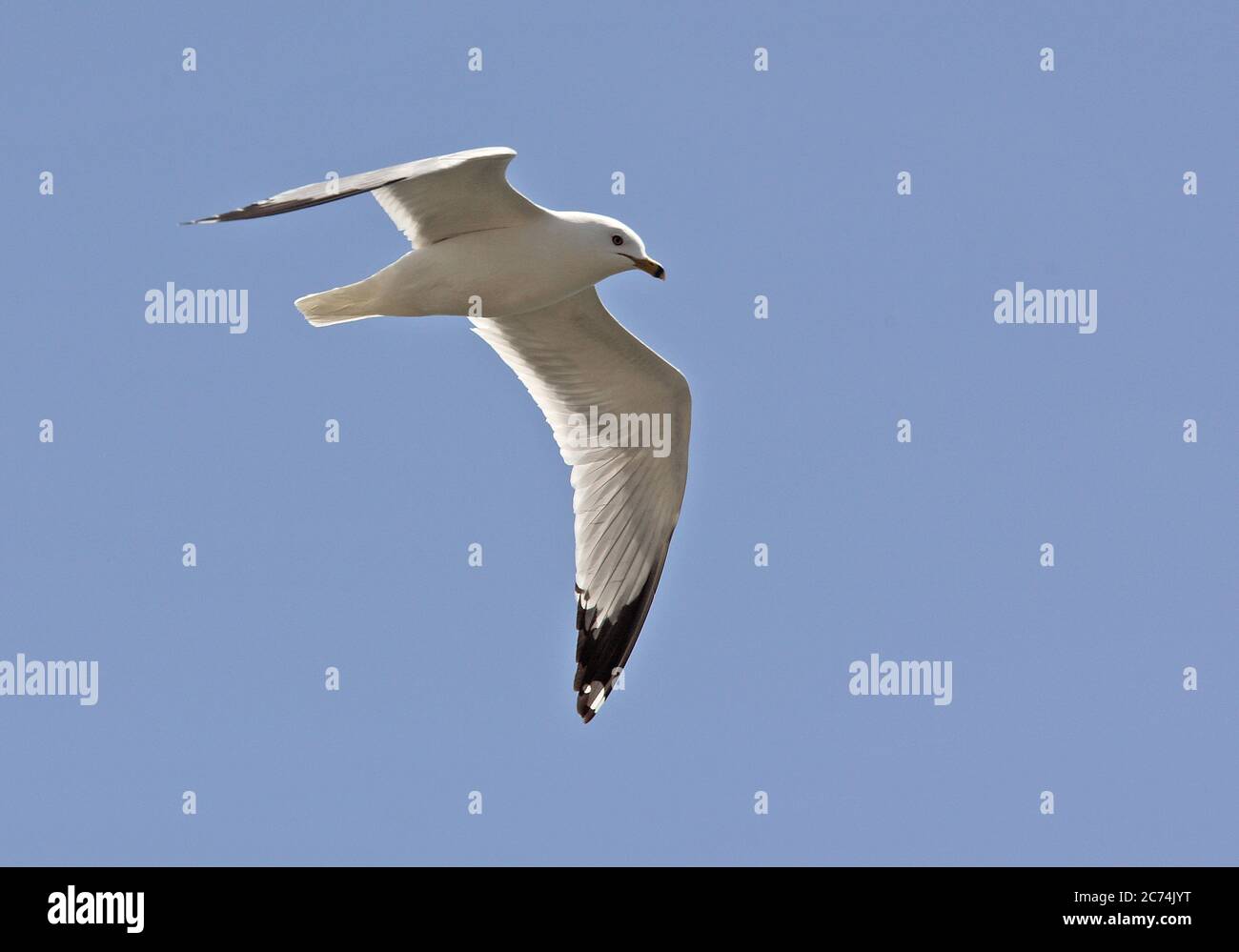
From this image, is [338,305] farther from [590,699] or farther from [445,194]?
[590,699]

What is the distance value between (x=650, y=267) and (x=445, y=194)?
3.05ft

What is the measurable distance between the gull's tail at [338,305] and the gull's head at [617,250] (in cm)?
97

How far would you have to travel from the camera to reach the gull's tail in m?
7.48

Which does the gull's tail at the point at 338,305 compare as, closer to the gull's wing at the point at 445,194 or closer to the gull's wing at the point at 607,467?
the gull's wing at the point at 445,194

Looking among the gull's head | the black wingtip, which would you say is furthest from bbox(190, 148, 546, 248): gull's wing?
the black wingtip

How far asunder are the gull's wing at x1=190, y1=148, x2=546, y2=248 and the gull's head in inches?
11.5

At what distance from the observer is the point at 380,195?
772 centimetres

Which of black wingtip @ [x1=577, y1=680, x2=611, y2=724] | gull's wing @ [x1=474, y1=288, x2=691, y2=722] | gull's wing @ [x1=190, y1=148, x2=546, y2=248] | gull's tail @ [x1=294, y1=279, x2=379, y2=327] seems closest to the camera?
gull's wing @ [x1=190, y1=148, x2=546, y2=248]

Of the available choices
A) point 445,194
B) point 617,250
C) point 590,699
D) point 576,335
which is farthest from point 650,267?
point 590,699

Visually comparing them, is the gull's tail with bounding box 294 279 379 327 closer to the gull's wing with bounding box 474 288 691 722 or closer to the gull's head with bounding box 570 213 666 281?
the gull's head with bounding box 570 213 666 281

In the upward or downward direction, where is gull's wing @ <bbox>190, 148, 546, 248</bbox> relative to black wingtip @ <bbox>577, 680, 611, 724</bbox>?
upward

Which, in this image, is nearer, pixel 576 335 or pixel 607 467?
pixel 576 335

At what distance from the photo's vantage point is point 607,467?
8.74 metres
